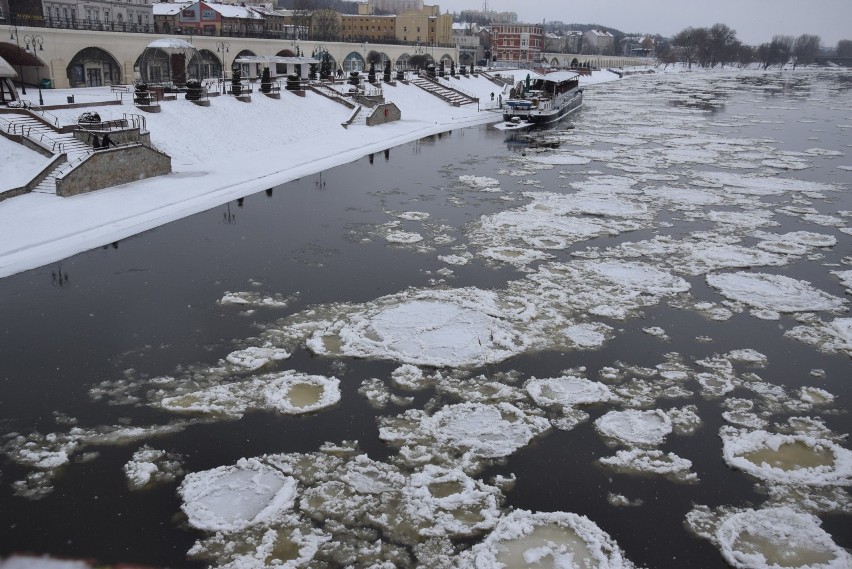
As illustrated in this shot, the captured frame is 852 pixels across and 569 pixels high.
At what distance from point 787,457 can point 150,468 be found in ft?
26.9

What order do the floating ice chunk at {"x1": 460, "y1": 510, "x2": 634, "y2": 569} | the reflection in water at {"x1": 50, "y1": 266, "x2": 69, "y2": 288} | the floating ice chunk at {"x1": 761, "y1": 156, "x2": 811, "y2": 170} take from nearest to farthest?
the floating ice chunk at {"x1": 460, "y1": 510, "x2": 634, "y2": 569} → the reflection in water at {"x1": 50, "y1": 266, "x2": 69, "y2": 288} → the floating ice chunk at {"x1": 761, "y1": 156, "x2": 811, "y2": 170}

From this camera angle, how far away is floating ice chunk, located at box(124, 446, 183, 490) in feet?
25.9

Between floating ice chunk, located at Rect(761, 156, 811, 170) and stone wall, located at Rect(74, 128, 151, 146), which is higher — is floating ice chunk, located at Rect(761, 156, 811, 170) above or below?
below

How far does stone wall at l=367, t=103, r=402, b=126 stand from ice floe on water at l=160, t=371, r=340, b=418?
106ft

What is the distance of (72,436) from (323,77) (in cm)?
4330

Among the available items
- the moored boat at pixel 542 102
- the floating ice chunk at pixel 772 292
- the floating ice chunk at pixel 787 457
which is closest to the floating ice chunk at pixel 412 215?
the floating ice chunk at pixel 772 292

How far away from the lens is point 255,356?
11.0m

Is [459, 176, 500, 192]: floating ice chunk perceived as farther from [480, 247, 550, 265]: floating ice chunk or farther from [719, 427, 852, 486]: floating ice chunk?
[719, 427, 852, 486]: floating ice chunk

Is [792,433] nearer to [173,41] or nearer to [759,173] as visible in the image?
[759,173]

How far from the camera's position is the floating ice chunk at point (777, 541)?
689 cm

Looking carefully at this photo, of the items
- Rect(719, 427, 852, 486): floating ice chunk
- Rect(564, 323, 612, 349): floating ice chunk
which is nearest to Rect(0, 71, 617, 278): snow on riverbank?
Rect(564, 323, 612, 349): floating ice chunk

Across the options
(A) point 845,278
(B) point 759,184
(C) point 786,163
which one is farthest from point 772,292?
(C) point 786,163

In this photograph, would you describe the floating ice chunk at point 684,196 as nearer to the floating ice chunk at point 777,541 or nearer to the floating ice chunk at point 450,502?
the floating ice chunk at point 777,541

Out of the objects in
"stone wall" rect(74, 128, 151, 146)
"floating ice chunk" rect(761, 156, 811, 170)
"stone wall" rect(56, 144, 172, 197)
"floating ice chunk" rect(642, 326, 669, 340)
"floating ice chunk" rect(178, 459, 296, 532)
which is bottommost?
→ "floating ice chunk" rect(178, 459, 296, 532)
